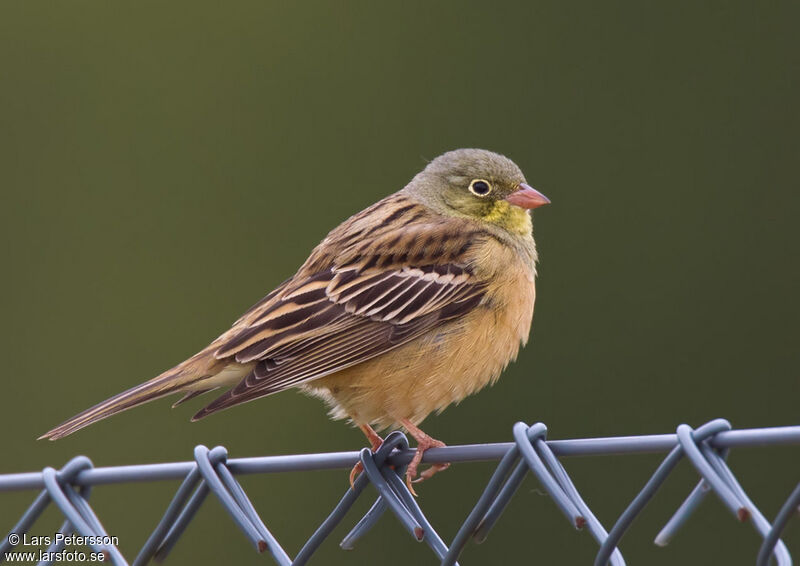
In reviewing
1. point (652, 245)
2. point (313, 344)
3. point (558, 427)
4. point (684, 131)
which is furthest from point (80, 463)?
point (684, 131)

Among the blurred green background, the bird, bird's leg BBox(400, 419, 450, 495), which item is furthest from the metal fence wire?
the blurred green background

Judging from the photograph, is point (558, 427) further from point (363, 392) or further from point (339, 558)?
point (363, 392)

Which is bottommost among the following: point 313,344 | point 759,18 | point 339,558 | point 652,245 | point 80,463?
point 339,558

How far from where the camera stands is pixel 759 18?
9.77 m

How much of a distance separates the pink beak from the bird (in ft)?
0.91

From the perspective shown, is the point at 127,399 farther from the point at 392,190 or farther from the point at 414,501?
the point at 392,190

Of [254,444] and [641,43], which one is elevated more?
[641,43]

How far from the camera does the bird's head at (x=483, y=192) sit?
5.76m

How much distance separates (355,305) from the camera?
499 cm

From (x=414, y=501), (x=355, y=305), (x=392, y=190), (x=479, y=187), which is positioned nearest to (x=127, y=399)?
(x=355, y=305)

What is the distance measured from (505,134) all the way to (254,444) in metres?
3.09

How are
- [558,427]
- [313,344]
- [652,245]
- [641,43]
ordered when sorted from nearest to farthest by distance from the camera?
[313,344]
[558,427]
[652,245]
[641,43]

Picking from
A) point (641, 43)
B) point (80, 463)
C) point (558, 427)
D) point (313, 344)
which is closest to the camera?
point (80, 463)

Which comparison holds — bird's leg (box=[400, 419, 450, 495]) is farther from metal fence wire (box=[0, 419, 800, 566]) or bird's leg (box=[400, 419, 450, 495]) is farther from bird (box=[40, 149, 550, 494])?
metal fence wire (box=[0, 419, 800, 566])
